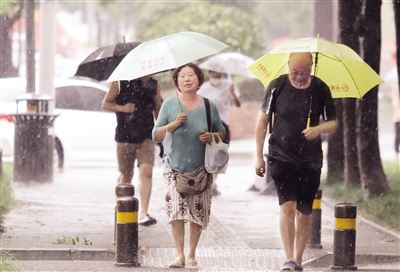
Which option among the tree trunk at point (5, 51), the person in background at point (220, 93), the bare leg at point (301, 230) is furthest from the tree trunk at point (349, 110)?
the bare leg at point (301, 230)

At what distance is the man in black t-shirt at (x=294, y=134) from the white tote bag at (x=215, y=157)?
0.90 ft

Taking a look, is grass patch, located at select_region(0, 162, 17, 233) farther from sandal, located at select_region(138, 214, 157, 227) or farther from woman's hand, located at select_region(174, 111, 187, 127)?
woman's hand, located at select_region(174, 111, 187, 127)

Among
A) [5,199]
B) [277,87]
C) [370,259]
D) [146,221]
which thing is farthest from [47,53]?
[277,87]

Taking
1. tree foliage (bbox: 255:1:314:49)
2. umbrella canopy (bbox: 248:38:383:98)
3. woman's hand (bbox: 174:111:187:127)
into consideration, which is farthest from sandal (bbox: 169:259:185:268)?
tree foliage (bbox: 255:1:314:49)

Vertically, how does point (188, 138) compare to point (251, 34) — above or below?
below

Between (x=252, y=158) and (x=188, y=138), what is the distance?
578 inches

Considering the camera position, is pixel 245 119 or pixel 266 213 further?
pixel 245 119

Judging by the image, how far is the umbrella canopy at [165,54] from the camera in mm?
7945

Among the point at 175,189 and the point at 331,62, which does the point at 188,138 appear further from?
the point at 331,62

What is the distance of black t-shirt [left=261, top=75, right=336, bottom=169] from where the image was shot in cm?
778

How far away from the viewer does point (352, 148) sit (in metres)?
13.8

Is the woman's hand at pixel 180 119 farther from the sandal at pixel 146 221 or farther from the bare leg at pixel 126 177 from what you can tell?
the sandal at pixel 146 221

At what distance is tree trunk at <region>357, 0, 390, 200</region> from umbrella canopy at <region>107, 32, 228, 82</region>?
4949 millimetres

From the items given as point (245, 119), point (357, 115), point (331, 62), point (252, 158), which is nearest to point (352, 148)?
point (357, 115)
